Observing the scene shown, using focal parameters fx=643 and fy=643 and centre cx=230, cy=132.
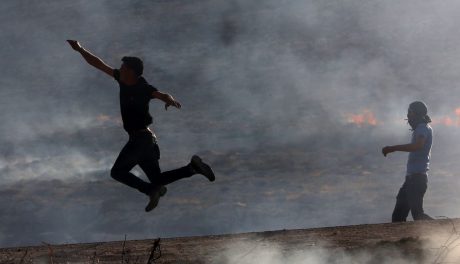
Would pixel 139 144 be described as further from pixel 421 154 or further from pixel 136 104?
pixel 421 154

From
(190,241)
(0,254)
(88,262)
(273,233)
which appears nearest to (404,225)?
(273,233)

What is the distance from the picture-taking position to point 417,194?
9.48m

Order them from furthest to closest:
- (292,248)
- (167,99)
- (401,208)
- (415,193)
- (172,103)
→ 1. (401,208)
2. (415,193)
3. (292,248)
4. (167,99)
5. (172,103)

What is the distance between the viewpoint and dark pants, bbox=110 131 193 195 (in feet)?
24.5

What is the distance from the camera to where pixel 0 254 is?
26.5 ft

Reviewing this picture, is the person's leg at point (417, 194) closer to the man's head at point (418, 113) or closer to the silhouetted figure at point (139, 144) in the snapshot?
the man's head at point (418, 113)

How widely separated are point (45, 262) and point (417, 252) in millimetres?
4065

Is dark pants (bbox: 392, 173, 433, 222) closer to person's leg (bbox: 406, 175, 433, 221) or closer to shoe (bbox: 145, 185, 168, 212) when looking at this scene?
person's leg (bbox: 406, 175, 433, 221)

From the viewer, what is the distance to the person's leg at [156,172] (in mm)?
7562

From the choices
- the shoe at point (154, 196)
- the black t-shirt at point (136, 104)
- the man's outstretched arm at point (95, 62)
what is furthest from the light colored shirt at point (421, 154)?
the man's outstretched arm at point (95, 62)

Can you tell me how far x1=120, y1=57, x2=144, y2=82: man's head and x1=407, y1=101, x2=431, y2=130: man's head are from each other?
419cm

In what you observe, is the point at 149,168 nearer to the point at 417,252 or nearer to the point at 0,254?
the point at 0,254

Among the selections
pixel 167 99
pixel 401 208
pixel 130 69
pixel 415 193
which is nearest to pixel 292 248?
pixel 167 99

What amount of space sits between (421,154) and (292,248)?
10.6ft
